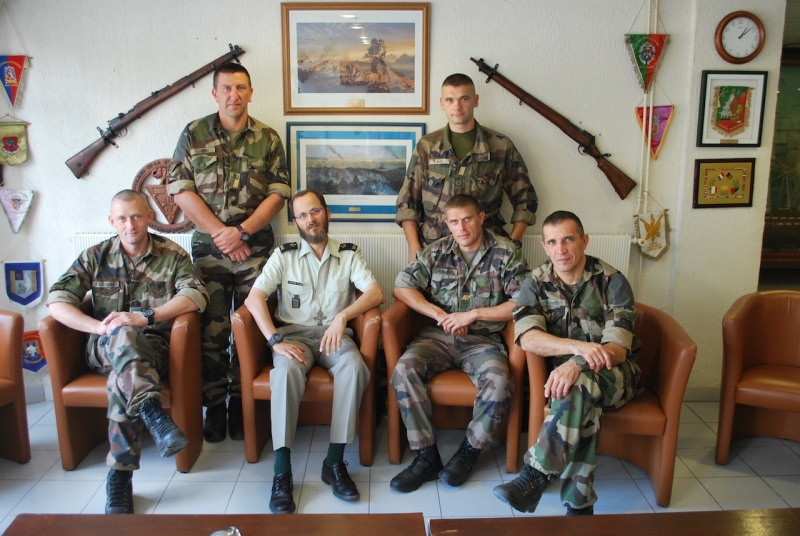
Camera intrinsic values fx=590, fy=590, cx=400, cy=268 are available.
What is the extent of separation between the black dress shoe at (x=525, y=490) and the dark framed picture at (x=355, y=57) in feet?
6.89

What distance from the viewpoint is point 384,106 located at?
11.2 ft

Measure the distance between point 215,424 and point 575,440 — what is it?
1772 millimetres

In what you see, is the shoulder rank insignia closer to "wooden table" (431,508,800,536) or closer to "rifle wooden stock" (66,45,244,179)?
"rifle wooden stock" (66,45,244,179)

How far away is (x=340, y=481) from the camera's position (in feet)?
8.11

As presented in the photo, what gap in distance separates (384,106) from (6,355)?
7.44ft

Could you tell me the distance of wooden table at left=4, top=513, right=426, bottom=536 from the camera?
Answer: 155 centimetres

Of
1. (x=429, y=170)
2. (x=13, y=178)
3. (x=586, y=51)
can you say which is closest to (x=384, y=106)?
(x=429, y=170)

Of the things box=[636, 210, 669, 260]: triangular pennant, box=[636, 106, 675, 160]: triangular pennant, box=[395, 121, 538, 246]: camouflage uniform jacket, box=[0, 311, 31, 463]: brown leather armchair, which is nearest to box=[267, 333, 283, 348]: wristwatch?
box=[395, 121, 538, 246]: camouflage uniform jacket

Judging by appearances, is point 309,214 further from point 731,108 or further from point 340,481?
point 731,108

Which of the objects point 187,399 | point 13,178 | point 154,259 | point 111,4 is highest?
point 111,4

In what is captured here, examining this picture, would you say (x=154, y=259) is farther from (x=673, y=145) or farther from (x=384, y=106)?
(x=673, y=145)

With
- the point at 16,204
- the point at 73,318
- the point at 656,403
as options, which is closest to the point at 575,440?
the point at 656,403

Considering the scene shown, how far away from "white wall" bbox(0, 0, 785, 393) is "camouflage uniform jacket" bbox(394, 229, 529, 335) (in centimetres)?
77

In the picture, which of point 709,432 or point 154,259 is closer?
point 154,259
